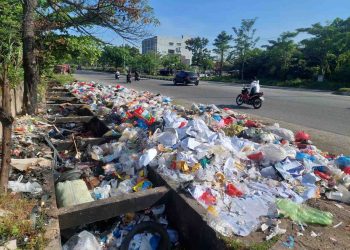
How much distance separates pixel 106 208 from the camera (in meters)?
3.02

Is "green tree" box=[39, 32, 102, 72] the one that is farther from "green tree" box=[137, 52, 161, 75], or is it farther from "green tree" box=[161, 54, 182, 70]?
"green tree" box=[161, 54, 182, 70]

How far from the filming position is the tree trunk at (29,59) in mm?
6457

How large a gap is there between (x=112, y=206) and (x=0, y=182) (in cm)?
111

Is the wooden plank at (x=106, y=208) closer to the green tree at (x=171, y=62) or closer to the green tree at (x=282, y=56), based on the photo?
the green tree at (x=282, y=56)

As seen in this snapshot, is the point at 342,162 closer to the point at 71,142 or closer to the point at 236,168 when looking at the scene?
the point at 236,168

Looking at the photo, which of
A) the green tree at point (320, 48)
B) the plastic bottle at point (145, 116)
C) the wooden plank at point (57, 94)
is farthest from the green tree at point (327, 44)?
the plastic bottle at point (145, 116)

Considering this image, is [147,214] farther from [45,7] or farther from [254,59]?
[254,59]

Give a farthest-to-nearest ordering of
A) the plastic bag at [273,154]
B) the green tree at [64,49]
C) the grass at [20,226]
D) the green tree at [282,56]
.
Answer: the green tree at [282,56], the green tree at [64,49], the plastic bag at [273,154], the grass at [20,226]

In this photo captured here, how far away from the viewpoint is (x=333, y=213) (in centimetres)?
285

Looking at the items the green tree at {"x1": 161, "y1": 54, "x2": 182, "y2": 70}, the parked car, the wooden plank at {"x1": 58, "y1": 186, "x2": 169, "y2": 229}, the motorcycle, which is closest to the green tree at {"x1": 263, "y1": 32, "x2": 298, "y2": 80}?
the parked car

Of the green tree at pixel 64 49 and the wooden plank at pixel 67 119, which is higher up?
the green tree at pixel 64 49

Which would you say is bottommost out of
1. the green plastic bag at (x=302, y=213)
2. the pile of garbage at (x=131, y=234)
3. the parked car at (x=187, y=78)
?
the pile of garbage at (x=131, y=234)

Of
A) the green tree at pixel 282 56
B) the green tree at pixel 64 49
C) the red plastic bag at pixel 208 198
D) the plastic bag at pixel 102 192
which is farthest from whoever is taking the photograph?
the green tree at pixel 282 56

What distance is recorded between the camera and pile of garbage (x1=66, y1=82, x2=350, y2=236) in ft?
9.13
